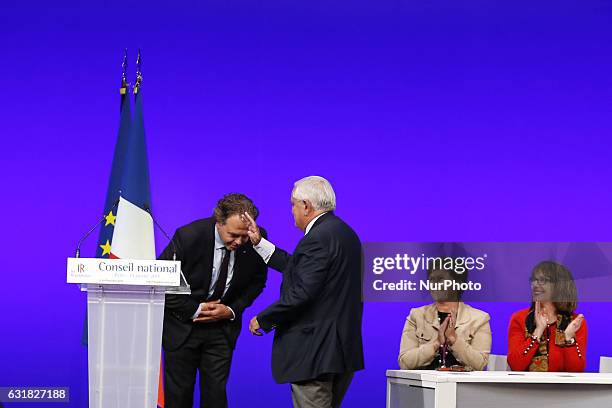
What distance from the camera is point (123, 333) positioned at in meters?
3.21

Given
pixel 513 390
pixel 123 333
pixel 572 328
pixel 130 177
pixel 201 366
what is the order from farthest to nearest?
pixel 130 177 < pixel 201 366 < pixel 572 328 < pixel 513 390 < pixel 123 333

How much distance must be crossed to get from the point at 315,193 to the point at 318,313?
455 mm

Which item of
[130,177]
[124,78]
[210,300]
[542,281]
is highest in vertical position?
[124,78]

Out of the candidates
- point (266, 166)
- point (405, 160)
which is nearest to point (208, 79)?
point (266, 166)

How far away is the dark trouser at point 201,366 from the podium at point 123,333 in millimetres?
1136

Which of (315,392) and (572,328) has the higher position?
(572,328)

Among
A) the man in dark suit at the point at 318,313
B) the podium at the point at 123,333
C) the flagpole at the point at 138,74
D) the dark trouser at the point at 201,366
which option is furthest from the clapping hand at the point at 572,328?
the flagpole at the point at 138,74

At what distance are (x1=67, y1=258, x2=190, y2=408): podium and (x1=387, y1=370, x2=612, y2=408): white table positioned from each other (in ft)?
3.21

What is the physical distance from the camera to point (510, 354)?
4242 mm

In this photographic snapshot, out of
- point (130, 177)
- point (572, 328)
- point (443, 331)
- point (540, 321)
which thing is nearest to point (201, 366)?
point (443, 331)

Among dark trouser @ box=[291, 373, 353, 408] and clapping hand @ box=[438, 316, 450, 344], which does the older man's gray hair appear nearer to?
dark trouser @ box=[291, 373, 353, 408]

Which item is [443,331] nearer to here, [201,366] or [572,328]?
[572,328]

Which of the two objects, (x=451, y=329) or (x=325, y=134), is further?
(x=325, y=134)

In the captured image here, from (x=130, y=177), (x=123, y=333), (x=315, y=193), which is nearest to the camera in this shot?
(x=123, y=333)
